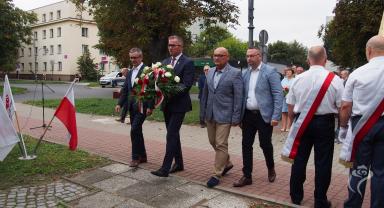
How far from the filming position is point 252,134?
6152 millimetres

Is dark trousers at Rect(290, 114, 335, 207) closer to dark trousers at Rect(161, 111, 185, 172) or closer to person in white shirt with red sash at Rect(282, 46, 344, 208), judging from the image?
person in white shirt with red sash at Rect(282, 46, 344, 208)

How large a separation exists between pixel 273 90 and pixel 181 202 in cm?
197

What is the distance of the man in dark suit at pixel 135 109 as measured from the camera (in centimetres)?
705

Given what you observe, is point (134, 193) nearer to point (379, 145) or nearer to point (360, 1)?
point (379, 145)

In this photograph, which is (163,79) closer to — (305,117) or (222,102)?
(222,102)

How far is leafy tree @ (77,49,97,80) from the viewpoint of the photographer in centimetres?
6044

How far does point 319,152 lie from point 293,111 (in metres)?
0.58

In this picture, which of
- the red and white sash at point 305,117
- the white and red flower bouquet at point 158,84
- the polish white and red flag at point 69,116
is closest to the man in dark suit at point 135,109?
the white and red flower bouquet at point 158,84

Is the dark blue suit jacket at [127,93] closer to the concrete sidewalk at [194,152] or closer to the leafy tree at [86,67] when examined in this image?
the concrete sidewalk at [194,152]

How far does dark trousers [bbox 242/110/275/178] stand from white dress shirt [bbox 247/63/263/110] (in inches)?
3.5

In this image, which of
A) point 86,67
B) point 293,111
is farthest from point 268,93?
point 86,67

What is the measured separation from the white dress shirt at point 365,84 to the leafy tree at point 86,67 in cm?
5839

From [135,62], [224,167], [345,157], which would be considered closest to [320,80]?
[345,157]

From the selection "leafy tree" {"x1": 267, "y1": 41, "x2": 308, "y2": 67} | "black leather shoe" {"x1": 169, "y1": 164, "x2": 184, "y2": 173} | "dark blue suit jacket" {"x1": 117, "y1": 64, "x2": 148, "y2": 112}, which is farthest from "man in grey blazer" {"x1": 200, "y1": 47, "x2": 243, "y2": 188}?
"leafy tree" {"x1": 267, "y1": 41, "x2": 308, "y2": 67}
